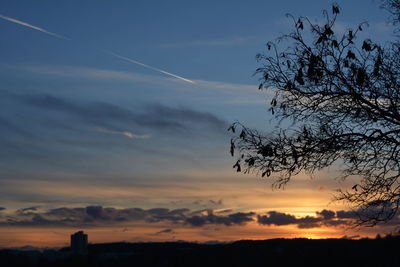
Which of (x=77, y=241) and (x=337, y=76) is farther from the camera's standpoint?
(x=77, y=241)

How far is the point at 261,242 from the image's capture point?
26578 millimetres

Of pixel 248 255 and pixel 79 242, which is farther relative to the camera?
pixel 79 242

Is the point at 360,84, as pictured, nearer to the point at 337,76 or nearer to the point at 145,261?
the point at 337,76

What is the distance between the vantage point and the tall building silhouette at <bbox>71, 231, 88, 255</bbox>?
88.1 ft

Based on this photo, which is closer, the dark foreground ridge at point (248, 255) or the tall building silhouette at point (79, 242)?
the dark foreground ridge at point (248, 255)

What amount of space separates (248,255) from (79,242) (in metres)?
9.59

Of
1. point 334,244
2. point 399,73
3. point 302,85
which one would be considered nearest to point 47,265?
point 334,244

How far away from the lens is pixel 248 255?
23.3m

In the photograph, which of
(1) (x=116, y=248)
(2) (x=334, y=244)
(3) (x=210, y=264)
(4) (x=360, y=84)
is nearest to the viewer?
(4) (x=360, y=84)

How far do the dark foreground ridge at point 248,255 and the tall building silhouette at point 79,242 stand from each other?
812 millimetres

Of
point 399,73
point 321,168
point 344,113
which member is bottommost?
point 321,168

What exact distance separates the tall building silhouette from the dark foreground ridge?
0.81m

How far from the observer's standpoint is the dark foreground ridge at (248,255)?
22688 millimetres

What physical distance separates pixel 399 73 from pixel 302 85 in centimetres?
295
